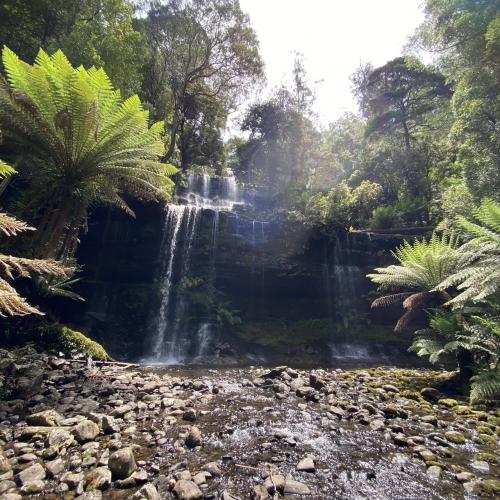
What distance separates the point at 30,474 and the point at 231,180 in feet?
65.5

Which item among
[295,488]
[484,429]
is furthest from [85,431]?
[484,429]

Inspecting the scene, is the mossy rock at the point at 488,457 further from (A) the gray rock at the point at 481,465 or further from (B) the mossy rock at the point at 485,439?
(B) the mossy rock at the point at 485,439

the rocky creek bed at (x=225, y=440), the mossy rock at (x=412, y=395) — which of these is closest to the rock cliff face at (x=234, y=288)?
the mossy rock at (x=412, y=395)

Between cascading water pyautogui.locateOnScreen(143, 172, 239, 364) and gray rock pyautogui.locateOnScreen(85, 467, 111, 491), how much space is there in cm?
736

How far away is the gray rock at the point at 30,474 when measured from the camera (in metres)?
2.49

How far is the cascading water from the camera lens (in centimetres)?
1088

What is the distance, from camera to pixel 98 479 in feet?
8.41

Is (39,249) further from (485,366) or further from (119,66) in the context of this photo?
(119,66)

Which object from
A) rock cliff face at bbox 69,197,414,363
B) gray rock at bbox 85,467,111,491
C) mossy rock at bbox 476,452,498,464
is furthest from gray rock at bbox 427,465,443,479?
rock cliff face at bbox 69,197,414,363

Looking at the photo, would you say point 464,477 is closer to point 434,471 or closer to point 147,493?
point 434,471

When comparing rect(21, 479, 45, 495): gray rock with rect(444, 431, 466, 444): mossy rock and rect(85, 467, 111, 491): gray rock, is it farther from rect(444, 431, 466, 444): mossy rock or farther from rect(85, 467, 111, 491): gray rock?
rect(444, 431, 466, 444): mossy rock

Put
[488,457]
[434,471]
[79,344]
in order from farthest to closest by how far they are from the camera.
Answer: [79,344]
[488,457]
[434,471]

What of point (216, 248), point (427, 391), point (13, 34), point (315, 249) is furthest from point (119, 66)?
point (427, 391)

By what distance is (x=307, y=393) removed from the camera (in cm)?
520
